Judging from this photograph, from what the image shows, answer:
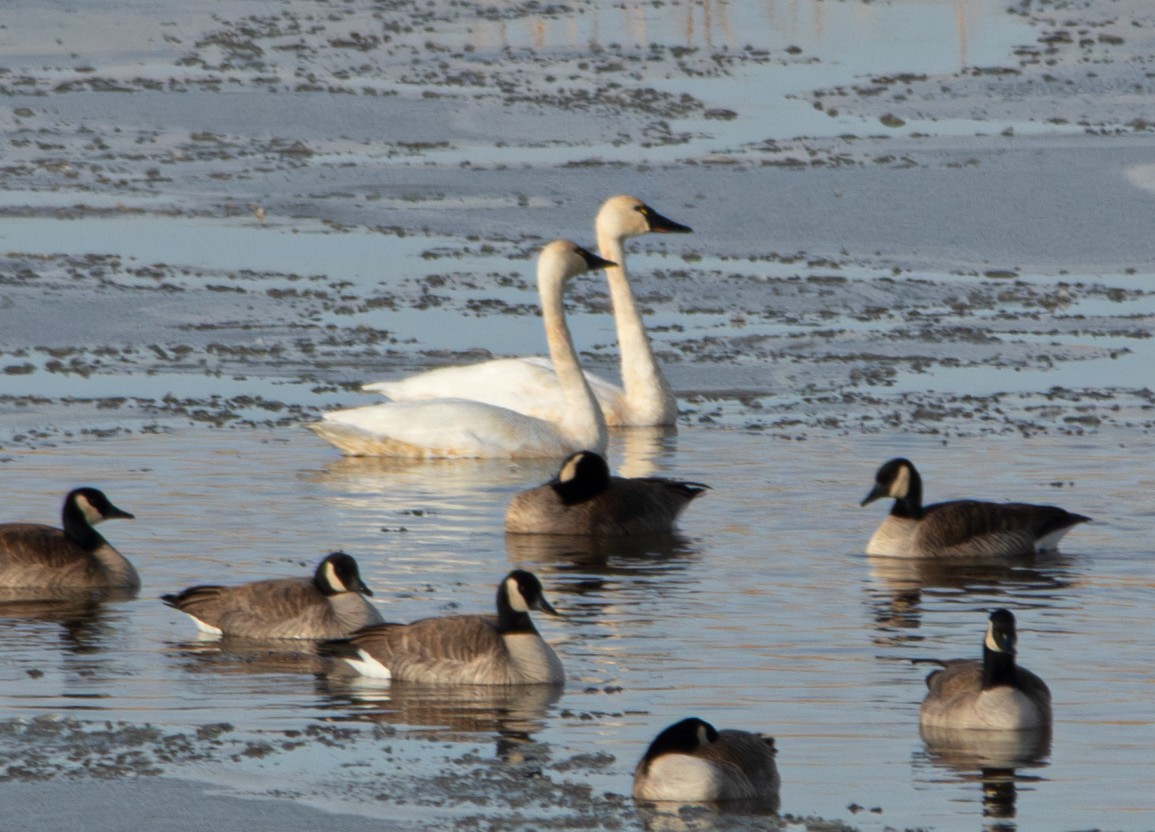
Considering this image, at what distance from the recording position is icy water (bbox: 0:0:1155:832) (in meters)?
7.63

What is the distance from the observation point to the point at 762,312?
18.0 m

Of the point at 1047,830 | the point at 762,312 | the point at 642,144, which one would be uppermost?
the point at 642,144

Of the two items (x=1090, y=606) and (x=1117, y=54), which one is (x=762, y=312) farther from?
(x=1117, y=54)

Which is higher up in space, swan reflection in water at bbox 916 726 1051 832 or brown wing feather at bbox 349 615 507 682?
brown wing feather at bbox 349 615 507 682

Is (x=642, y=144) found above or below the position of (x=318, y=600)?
above

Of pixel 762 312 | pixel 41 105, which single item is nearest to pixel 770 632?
pixel 762 312

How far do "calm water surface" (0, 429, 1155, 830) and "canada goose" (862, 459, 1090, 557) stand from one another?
0.51 ft

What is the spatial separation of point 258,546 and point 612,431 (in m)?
4.99

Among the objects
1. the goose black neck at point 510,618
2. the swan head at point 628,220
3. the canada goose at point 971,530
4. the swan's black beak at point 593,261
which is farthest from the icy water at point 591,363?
the swan's black beak at point 593,261

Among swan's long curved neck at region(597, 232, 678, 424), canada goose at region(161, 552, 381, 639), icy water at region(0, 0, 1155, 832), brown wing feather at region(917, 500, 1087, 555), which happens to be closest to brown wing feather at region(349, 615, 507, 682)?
icy water at region(0, 0, 1155, 832)

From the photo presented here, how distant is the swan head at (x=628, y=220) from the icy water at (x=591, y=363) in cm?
97

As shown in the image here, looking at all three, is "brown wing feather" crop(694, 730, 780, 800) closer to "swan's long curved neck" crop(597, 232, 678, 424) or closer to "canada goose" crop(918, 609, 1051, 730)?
"canada goose" crop(918, 609, 1051, 730)

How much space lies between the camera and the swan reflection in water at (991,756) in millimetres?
7355

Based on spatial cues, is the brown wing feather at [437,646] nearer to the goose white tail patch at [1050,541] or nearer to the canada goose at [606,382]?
the goose white tail patch at [1050,541]
